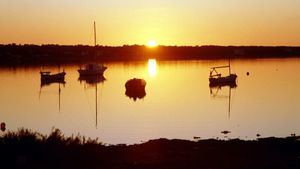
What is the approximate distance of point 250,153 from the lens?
56.0 feet

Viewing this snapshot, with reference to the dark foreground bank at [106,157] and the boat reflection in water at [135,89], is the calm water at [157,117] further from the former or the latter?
the dark foreground bank at [106,157]

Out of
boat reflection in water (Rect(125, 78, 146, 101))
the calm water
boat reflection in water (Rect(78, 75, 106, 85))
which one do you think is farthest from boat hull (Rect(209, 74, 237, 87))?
boat reflection in water (Rect(78, 75, 106, 85))

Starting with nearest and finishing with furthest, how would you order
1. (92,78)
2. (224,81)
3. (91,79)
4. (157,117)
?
(157,117)
(224,81)
(91,79)
(92,78)

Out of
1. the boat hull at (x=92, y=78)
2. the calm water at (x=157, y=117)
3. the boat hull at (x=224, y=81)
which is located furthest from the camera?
the boat hull at (x=92, y=78)

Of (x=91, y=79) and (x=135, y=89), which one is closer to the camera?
(x=135, y=89)

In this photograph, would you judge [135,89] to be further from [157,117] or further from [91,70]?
[91,70]

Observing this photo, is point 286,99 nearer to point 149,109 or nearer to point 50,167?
point 149,109

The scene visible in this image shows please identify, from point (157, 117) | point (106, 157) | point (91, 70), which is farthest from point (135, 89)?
point (106, 157)

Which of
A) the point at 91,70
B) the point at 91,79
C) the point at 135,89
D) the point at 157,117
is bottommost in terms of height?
the point at 157,117

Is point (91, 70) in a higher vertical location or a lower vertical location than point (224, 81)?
higher

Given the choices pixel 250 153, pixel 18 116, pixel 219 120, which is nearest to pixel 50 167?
pixel 250 153

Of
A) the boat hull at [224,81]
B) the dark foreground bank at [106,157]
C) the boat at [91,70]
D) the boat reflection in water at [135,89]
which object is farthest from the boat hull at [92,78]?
the dark foreground bank at [106,157]

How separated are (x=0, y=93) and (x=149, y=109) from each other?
111 feet

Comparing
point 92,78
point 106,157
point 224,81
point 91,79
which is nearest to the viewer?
point 106,157
